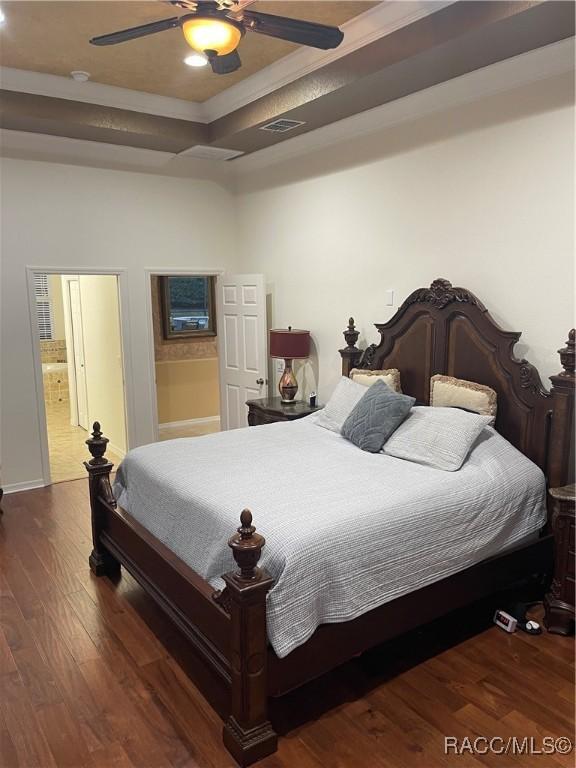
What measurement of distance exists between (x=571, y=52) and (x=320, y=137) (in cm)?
216

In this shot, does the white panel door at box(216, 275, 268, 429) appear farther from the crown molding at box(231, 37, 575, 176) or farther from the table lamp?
the crown molding at box(231, 37, 575, 176)

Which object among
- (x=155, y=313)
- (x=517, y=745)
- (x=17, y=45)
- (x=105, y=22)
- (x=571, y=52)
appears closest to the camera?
(x=517, y=745)

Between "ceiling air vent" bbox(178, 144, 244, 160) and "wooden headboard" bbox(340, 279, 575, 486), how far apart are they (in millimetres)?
2352

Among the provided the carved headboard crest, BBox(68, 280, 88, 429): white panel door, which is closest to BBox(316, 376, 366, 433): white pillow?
the carved headboard crest

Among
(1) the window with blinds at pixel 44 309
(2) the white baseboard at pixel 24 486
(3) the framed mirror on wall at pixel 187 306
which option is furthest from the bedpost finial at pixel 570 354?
(1) the window with blinds at pixel 44 309

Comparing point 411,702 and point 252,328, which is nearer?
point 411,702

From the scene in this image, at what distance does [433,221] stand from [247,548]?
112 inches

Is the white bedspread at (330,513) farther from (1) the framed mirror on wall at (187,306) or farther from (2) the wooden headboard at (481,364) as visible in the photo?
(1) the framed mirror on wall at (187,306)

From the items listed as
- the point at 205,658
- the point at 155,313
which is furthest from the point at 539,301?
the point at 155,313

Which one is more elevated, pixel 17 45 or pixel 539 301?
pixel 17 45

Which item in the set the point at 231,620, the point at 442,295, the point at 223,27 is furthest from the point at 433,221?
the point at 231,620

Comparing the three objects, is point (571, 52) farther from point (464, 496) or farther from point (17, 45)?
point (17, 45)

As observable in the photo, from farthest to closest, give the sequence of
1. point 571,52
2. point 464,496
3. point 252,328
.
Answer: point 252,328 < point 571,52 < point 464,496

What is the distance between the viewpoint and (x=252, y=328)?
568 centimetres
